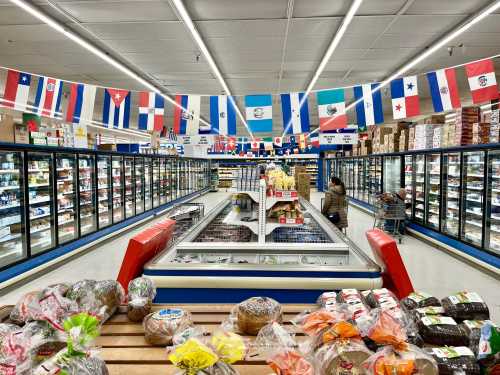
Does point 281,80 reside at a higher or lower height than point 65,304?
higher

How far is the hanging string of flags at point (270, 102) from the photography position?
261 inches

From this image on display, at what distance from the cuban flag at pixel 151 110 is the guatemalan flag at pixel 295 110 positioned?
2.69 meters

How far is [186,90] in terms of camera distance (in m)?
12.2

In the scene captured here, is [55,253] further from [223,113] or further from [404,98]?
[404,98]

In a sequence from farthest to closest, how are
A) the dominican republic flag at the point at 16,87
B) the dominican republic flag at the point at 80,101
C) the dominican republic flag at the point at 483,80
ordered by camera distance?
the dominican republic flag at the point at 80,101
the dominican republic flag at the point at 16,87
the dominican republic flag at the point at 483,80

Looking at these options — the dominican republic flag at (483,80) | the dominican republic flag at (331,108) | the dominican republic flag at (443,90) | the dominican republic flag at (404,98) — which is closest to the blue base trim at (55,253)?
the dominican republic flag at (331,108)

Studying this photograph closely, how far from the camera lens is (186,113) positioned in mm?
8930

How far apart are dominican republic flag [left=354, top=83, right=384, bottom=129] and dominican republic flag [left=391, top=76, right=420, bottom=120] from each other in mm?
338

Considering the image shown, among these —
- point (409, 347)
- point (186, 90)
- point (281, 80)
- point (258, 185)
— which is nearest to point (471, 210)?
point (258, 185)

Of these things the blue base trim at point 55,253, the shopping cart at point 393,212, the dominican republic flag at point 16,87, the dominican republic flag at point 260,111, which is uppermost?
the dominican republic flag at point 16,87

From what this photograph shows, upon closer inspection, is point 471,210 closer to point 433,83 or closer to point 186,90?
point 433,83

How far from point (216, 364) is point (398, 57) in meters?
9.31

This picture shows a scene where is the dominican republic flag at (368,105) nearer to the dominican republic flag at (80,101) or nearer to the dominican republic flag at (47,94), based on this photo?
the dominican republic flag at (80,101)

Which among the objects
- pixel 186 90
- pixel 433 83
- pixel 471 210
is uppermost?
pixel 186 90
